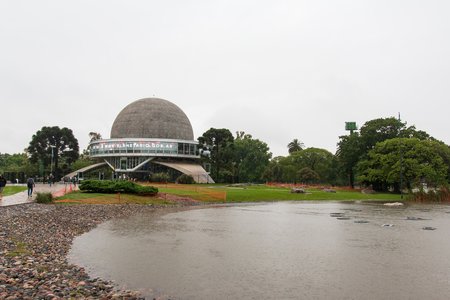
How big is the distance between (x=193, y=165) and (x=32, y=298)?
8532 centimetres

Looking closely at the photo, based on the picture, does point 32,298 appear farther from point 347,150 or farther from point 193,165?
point 193,165

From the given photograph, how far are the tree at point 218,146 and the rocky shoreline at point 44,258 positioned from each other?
5763 centimetres

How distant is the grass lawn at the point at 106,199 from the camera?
106 feet

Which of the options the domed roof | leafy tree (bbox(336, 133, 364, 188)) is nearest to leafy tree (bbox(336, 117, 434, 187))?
leafy tree (bbox(336, 133, 364, 188))

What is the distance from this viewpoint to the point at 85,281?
10.0 meters

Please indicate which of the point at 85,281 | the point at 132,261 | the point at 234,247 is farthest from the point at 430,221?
the point at 85,281

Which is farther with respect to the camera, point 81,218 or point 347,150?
point 347,150

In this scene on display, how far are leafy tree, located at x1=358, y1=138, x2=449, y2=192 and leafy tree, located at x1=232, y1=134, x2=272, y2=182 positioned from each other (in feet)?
112

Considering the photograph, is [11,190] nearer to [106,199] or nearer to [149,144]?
[106,199]

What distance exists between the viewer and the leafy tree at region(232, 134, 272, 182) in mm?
92250

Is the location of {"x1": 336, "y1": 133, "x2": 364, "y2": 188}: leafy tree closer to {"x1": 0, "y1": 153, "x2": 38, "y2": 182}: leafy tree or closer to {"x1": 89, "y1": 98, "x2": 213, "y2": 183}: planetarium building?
{"x1": 89, "y1": 98, "x2": 213, "y2": 183}: planetarium building

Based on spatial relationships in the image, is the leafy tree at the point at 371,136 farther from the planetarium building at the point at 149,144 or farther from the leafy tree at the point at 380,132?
the planetarium building at the point at 149,144

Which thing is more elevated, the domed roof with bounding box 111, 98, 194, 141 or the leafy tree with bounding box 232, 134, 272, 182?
the domed roof with bounding box 111, 98, 194, 141

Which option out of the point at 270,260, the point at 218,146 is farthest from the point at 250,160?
the point at 270,260
